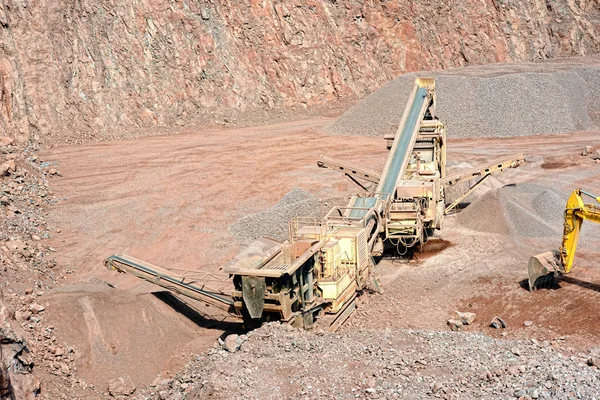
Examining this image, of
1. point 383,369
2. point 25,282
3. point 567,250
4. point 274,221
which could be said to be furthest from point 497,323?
point 25,282

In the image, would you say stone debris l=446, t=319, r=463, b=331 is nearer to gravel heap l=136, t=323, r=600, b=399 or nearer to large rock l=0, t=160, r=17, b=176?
gravel heap l=136, t=323, r=600, b=399

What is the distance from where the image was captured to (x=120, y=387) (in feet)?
39.8

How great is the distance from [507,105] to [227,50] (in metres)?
16.5

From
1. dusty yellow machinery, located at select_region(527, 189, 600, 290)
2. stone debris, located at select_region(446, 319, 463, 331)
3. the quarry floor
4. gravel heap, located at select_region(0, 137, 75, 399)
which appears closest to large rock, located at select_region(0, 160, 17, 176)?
gravel heap, located at select_region(0, 137, 75, 399)

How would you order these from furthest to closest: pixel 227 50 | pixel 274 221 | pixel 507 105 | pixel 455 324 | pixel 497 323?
pixel 227 50 → pixel 507 105 → pixel 274 221 → pixel 455 324 → pixel 497 323

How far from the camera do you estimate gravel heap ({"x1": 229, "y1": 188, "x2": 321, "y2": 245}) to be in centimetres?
2045

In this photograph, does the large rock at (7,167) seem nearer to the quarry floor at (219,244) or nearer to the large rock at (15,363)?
the quarry floor at (219,244)

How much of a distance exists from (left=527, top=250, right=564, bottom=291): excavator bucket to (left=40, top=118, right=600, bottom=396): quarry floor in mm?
260

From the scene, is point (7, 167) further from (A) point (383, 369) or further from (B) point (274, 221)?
(A) point (383, 369)

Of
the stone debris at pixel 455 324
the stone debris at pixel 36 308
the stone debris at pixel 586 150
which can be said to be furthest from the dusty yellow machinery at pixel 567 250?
the stone debris at pixel 586 150

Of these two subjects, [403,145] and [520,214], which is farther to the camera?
[403,145]

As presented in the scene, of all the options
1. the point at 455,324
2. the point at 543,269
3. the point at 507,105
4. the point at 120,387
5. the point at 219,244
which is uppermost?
the point at 507,105

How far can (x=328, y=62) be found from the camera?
4481 centimetres

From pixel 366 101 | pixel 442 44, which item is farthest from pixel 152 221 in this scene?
pixel 442 44
